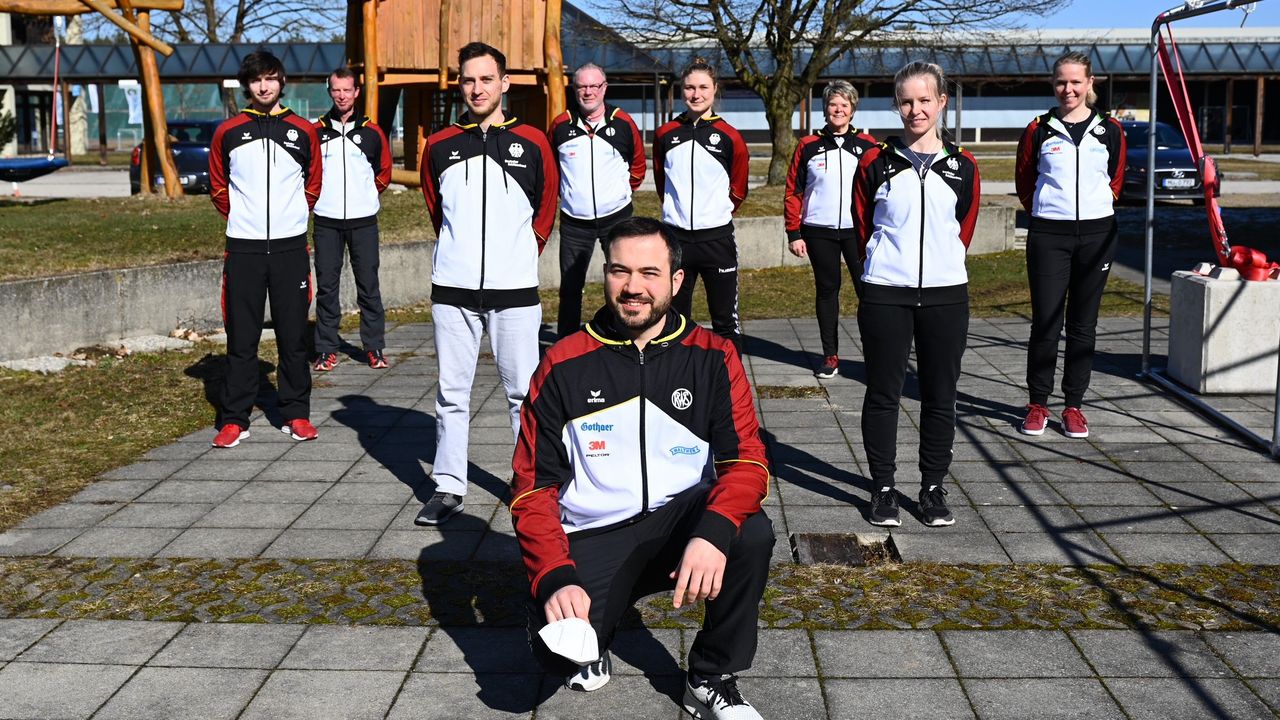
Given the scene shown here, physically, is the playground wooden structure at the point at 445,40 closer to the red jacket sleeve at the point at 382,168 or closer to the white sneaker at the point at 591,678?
the red jacket sleeve at the point at 382,168

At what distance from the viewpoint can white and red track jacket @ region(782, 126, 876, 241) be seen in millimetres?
9523

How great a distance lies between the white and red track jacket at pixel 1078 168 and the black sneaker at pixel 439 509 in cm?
363

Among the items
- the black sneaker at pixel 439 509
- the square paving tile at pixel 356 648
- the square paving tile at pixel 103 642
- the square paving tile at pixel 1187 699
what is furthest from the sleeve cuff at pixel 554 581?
the black sneaker at pixel 439 509

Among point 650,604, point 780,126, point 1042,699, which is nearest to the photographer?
point 1042,699

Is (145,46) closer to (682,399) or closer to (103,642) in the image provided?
(103,642)

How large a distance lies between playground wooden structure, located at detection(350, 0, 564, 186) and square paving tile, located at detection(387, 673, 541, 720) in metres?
16.0

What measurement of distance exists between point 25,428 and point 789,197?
5.13 meters

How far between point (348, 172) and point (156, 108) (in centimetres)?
1025

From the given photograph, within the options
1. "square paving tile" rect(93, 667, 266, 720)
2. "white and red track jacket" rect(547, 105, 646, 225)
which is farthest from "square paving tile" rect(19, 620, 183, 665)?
"white and red track jacket" rect(547, 105, 646, 225)

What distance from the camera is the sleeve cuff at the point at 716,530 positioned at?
3781 millimetres

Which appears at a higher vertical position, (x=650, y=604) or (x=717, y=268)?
(x=717, y=268)

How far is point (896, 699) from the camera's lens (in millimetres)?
4195

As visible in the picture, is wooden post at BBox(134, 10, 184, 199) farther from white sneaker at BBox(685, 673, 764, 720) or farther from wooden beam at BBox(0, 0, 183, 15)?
white sneaker at BBox(685, 673, 764, 720)

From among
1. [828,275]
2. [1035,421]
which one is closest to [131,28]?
[828,275]
